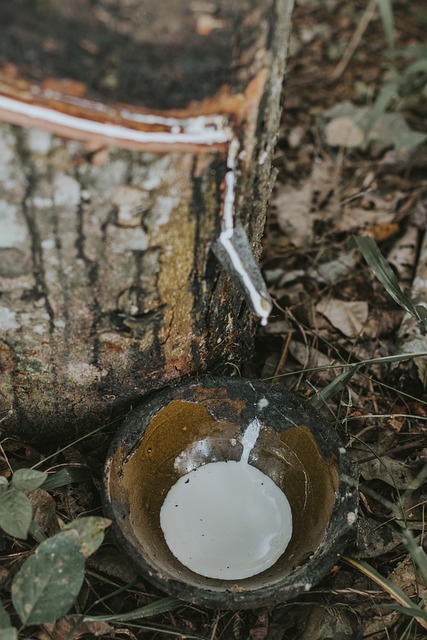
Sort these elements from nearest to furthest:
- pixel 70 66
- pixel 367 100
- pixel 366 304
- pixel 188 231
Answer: pixel 70 66 < pixel 188 231 < pixel 366 304 < pixel 367 100

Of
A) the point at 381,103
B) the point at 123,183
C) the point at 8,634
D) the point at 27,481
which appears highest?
the point at 123,183

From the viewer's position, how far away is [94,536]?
1.40m

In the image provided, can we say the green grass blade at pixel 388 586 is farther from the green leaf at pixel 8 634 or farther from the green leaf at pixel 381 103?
the green leaf at pixel 381 103

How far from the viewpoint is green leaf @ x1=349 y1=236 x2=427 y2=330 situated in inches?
68.5

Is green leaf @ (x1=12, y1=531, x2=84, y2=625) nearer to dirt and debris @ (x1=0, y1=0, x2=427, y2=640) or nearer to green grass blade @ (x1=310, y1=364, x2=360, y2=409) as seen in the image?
dirt and debris @ (x1=0, y1=0, x2=427, y2=640)

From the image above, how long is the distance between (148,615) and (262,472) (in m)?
0.44

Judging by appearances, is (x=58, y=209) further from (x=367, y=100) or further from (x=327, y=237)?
(x=367, y=100)

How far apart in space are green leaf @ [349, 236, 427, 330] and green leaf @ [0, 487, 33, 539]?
38.7 inches

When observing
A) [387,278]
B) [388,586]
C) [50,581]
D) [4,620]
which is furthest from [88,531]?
[387,278]

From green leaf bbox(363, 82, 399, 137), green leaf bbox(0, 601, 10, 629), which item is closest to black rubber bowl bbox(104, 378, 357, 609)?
green leaf bbox(0, 601, 10, 629)

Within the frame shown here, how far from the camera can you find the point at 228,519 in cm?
164

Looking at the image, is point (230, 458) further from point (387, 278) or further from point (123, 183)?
point (123, 183)

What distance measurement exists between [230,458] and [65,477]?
1.33ft

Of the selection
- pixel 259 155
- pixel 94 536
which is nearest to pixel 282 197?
pixel 259 155
